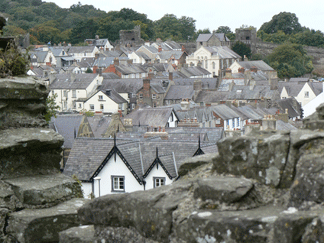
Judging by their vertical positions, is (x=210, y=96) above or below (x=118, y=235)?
below

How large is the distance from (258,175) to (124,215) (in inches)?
53.2

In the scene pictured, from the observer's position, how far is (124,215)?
5.38 metres

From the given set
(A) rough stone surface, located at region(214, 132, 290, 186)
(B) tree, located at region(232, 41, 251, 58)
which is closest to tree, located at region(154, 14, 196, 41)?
(B) tree, located at region(232, 41, 251, 58)

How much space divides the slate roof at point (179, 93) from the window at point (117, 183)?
185 ft

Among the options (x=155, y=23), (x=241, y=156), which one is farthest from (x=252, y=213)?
(x=155, y=23)

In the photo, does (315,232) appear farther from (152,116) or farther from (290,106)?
(290,106)

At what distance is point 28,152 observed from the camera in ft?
23.6

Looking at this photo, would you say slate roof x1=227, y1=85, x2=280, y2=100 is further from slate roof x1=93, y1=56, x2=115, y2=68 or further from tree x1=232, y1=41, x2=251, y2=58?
tree x1=232, y1=41, x2=251, y2=58

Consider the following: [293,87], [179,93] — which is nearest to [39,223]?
[179,93]

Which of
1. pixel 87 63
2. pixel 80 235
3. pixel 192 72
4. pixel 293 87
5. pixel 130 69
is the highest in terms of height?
pixel 80 235

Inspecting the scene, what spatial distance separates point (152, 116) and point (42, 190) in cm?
4372

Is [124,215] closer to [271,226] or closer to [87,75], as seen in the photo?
[271,226]

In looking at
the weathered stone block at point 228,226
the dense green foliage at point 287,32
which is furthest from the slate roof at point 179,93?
the dense green foliage at point 287,32

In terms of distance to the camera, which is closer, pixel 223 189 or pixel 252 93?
pixel 223 189
